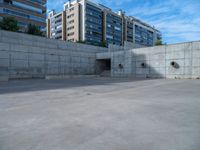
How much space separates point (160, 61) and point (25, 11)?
43231mm

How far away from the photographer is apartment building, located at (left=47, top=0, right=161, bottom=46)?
60156 mm

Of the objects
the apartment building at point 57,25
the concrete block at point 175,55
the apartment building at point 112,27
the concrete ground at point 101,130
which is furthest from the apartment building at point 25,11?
the concrete ground at point 101,130

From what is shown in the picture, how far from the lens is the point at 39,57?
19.4 m

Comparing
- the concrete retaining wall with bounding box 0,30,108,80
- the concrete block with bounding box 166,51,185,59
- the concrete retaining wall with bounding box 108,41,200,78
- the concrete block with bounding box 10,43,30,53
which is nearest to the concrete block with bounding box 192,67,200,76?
the concrete retaining wall with bounding box 108,41,200,78

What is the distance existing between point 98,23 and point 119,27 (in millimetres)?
13255

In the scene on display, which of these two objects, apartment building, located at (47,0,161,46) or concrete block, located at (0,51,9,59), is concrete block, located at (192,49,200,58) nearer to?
concrete block, located at (0,51,9,59)

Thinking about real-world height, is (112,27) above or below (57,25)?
below

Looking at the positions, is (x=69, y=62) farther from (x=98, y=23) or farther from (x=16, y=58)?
(x=98, y=23)

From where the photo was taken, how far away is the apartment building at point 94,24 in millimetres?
60156

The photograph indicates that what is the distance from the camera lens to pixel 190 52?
53.4ft

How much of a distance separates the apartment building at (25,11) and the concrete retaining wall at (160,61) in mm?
34069

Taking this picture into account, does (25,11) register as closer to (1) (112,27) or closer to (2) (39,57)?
(2) (39,57)

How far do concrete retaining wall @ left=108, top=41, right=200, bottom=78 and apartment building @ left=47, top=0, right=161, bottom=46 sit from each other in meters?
30.8

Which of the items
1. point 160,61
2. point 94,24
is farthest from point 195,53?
point 94,24
